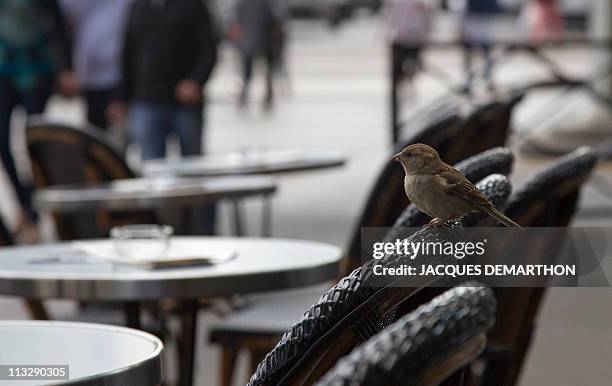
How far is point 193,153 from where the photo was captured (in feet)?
28.7

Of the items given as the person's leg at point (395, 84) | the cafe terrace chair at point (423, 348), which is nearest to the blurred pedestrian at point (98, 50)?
the person's leg at point (395, 84)

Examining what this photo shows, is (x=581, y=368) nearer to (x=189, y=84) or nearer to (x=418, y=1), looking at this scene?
(x=189, y=84)

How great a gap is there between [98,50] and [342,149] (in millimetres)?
5683

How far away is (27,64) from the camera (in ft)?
29.9

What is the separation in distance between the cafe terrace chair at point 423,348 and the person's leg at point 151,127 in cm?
771

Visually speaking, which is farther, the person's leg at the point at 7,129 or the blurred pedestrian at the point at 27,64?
the person's leg at the point at 7,129

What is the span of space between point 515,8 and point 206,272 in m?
36.1

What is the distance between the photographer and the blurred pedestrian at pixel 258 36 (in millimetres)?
22812

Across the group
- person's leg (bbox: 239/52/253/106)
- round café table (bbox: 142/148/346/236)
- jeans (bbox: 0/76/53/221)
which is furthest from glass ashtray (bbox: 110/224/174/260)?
person's leg (bbox: 239/52/253/106)

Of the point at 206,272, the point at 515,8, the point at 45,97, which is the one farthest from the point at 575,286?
the point at 515,8

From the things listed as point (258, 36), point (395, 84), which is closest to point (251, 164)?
point (395, 84)

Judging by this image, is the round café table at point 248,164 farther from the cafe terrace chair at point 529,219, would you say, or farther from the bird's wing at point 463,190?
the bird's wing at point 463,190

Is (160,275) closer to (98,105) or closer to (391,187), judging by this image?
(391,187)

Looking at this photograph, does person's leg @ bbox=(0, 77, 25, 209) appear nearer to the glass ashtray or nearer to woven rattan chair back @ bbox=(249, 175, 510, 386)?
the glass ashtray
